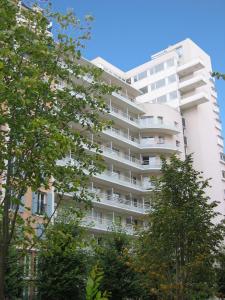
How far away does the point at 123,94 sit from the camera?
62.5 metres

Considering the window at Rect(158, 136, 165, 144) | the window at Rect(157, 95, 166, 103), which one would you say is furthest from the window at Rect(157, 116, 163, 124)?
the window at Rect(157, 95, 166, 103)

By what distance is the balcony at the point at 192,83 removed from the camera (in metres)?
70.4

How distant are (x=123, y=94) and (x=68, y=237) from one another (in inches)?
2012

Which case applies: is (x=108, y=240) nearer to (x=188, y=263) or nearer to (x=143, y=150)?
(x=188, y=263)

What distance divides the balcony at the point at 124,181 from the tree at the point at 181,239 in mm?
27648

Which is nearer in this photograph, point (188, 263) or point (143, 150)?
point (188, 263)

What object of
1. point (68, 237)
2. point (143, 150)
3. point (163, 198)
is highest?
point (143, 150)

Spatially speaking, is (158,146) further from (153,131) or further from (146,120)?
(146,120)

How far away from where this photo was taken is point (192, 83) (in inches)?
2781

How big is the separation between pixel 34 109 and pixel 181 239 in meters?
11.3

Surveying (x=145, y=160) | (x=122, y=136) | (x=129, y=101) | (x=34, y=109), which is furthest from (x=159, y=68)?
(x=34, y=109)

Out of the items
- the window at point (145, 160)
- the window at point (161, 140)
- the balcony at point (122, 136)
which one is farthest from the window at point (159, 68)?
the window at point (145, 160)

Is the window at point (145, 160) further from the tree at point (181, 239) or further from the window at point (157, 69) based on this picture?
the tree at point (181, 239)

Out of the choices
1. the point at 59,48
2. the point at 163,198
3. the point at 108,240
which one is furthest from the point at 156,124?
Answer: the point at 59,48
